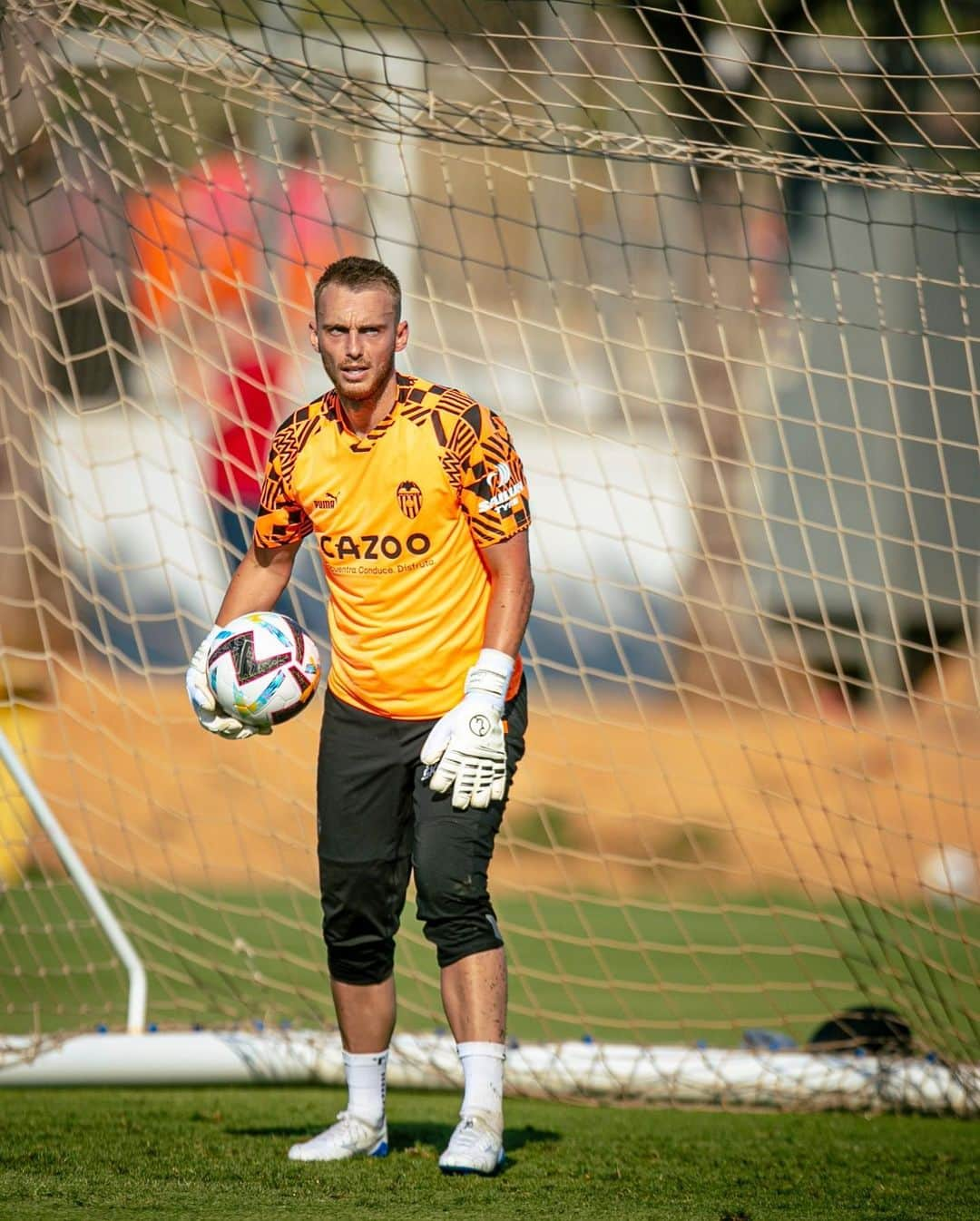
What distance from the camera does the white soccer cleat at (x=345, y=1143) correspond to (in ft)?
11.1

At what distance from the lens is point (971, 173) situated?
410cm

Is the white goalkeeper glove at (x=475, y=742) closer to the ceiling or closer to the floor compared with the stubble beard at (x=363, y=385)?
closer to the floor

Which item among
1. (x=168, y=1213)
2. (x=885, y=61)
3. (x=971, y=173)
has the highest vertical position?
(x=885, y=61)

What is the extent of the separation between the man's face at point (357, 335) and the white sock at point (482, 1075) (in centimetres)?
140

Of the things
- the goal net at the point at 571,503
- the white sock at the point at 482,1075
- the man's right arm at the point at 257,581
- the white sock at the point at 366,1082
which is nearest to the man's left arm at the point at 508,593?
the man's right arm at the point at 257,581

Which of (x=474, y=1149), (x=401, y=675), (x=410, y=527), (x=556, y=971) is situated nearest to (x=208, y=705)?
(x=401, y=675)

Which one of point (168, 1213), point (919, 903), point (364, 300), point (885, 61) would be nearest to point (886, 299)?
point (885, 61)

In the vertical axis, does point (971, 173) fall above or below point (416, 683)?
above

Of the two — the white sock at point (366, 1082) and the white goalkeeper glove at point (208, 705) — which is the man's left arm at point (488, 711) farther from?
the white sock at point (366, 1082)

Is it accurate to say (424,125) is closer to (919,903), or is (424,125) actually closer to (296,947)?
(296,947)

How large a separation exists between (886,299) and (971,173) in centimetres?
668

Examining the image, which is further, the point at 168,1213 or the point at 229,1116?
the point at 229,1116

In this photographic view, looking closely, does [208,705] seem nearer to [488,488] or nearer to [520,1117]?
[488,488]

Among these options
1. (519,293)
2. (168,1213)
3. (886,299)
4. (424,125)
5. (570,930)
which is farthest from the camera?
(519,293)
